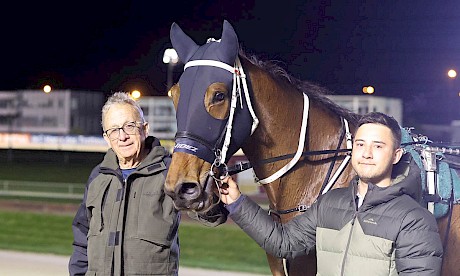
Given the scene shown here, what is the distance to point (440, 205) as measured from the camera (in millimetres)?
2980

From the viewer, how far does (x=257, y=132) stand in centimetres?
296

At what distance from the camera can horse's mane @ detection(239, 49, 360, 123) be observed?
3075 mm

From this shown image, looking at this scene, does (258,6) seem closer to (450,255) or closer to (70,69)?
(450,255)

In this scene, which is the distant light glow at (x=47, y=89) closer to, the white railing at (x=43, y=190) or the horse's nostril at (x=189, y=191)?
the white railing at (x=43, y=190)

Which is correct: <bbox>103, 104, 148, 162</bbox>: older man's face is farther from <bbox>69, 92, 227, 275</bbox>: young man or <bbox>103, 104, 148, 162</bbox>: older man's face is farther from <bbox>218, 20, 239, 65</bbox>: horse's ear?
<bbox>218, 20, 239, 65</bbox>: horse's ear

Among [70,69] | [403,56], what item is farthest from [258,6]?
[70,69]

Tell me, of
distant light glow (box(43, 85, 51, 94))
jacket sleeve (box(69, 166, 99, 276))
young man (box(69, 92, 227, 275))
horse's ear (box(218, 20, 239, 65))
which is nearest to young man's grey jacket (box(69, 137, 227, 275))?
young man (box(69, 92, 227, 275))

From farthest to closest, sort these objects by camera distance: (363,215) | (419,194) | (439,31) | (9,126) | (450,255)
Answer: (9,126), (439,31), (450,255), (419,194), (363,215)

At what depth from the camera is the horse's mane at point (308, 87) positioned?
3075 mm

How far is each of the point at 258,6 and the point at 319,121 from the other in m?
10.5

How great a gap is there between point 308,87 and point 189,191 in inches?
33.2

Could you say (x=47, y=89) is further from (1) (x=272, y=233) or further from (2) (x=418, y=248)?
(2) (x=418, y=248)

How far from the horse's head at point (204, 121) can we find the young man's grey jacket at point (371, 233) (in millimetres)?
206

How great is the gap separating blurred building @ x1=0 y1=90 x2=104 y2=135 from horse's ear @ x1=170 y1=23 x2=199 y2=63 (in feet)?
130
